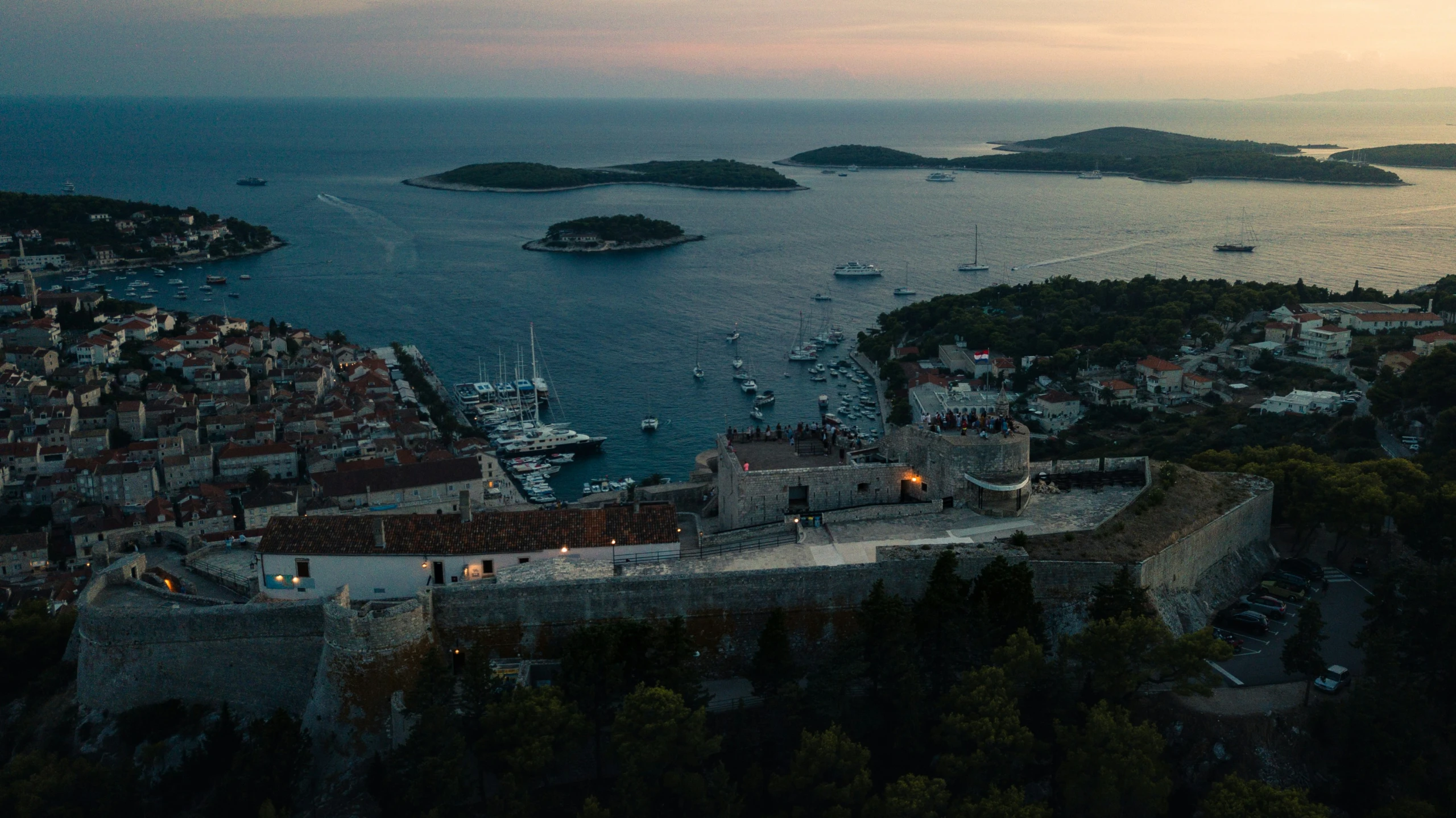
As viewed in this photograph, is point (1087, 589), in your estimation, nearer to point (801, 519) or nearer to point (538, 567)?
point (801, 519)

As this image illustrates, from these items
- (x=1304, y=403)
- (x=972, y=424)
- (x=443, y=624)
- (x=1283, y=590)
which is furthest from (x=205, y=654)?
(x=1304, y=403)

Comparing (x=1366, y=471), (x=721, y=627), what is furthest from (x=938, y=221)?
(x=721, y=627)

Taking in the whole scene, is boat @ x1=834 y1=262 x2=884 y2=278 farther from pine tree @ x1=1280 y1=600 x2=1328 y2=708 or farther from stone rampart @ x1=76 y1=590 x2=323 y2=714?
stone rampart @ x1=76 y1=590 x2=323 y2=714

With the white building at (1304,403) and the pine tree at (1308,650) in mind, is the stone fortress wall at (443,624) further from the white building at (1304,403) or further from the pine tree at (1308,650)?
the white building at (1304,403)

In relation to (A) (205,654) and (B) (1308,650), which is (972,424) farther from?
(A) (205,654)

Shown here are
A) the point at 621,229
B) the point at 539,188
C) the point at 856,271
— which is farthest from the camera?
the point at 539,188

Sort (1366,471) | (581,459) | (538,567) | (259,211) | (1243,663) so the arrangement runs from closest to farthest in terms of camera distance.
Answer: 1. (1243,663)
2. (538,567)
3. (1366,471)
4. (581,459)
5. (259,211)

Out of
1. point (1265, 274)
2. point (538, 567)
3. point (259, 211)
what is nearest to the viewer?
point (538, 567)
